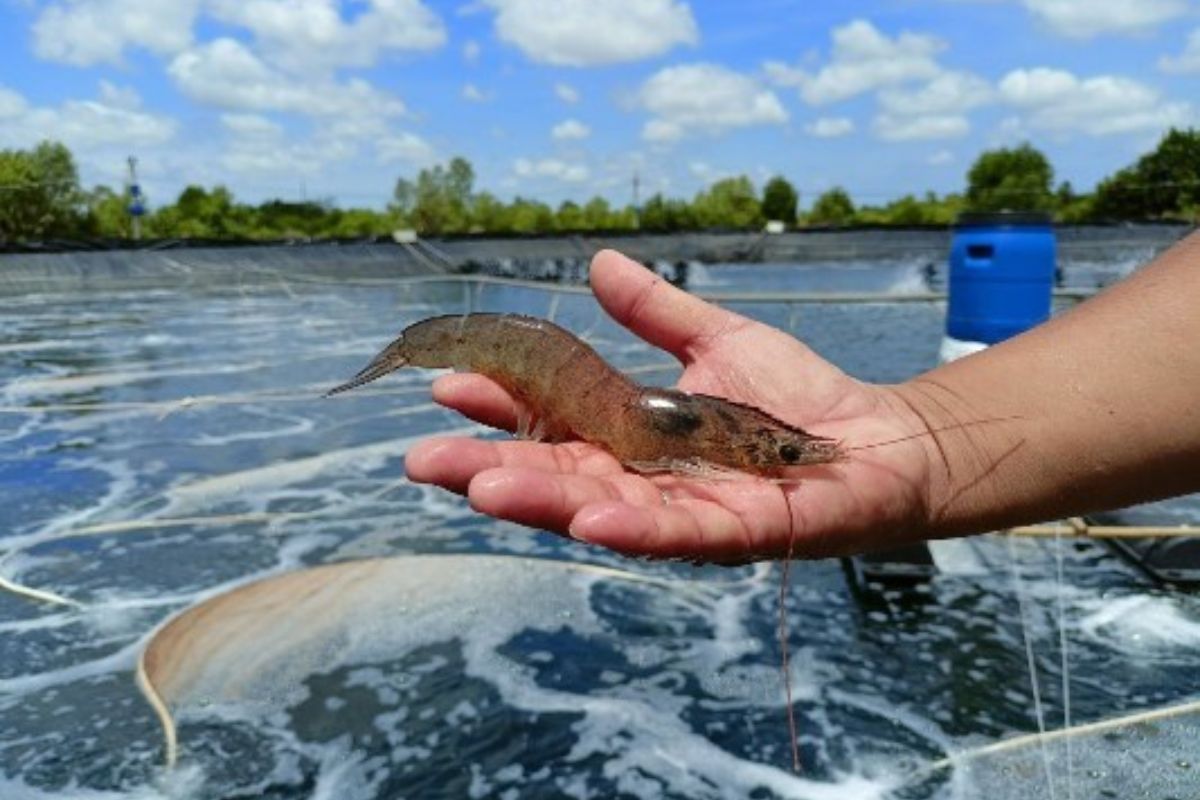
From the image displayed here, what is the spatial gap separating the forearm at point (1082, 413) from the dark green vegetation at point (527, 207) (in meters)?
43.6

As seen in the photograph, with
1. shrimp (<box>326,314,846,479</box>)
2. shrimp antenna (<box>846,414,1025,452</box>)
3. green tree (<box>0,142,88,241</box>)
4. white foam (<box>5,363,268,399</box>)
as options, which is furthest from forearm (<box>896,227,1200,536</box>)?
green tree (<box>0,142,88,241</box>)

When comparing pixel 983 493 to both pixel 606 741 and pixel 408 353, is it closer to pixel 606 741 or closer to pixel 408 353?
pixel 408 353

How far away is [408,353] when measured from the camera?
13.3 ft

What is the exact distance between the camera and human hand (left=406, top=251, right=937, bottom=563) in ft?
6.32

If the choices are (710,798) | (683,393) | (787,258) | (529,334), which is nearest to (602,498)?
(683,393)

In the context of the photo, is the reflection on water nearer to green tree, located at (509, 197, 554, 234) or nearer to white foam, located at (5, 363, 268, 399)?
white foam, located at (5, 363, 268, 399)

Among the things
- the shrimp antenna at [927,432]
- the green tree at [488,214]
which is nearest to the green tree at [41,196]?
the green tree at [488,214]

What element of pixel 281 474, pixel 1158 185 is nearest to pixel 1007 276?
pixel 281 474

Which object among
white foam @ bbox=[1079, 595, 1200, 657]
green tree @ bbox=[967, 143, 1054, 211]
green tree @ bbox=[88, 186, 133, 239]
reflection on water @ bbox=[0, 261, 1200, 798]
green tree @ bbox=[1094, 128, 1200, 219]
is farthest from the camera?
green tree @ bbox=[967, 143, 1054, 211]

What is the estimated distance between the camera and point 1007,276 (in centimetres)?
716

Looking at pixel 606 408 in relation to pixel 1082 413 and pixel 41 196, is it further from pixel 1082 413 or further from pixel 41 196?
pixel 41 196

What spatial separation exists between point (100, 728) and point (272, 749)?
863 millimetres

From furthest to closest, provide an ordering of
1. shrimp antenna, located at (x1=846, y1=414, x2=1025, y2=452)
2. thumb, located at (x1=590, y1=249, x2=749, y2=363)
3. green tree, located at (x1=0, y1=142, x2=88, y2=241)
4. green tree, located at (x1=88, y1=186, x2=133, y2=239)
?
green tree, located at (x1=88, y1=186, x2=133, y2=239) → green tree, located at (x1=0, y1=142, x2=88, y2=241) → thumb, located at (x1=590, y1=249, x2=749, y2=363) → shrimp antenna, located at (x1=846, y1=414, x2=1025, y2=452)

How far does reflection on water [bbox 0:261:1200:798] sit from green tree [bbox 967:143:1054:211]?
6792 centimetres
